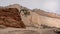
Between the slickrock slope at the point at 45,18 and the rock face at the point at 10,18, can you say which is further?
the slickrock slope at the point at 45,18

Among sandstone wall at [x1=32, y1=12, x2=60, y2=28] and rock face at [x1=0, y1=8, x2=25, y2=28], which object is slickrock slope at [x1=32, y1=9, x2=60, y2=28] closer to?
sandstone wall at [x1=32, y1=12, x2=60, y2=28]

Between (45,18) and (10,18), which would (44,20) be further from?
(10,18)

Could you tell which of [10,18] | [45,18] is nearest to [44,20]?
[45,18]

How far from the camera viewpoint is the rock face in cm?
226

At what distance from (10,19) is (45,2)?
1066 millimetres

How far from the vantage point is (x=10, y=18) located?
95.2 inches

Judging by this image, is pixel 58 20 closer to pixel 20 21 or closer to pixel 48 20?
pixel 48 20

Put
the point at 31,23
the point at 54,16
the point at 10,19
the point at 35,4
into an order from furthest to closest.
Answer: the point at 35,4 < the point at 54,16 < the point at 31,23 < the point at 10,19

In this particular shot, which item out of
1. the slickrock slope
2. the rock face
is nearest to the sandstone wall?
the slickrock slope

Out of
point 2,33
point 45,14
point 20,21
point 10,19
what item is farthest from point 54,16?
point 2,33

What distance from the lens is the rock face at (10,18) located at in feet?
7.43

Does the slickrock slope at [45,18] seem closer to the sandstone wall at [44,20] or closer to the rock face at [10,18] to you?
the sandstone wall at [44,20]

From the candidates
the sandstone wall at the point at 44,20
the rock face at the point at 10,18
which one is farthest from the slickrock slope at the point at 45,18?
the rock face at the point at 10,18

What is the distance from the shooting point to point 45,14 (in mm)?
2863
